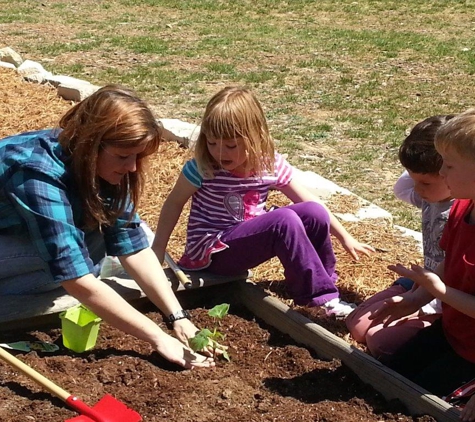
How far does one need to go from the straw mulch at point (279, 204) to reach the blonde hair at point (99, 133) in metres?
1.22

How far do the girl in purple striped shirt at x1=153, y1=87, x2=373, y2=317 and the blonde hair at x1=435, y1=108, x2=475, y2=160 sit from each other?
1033 millimetres

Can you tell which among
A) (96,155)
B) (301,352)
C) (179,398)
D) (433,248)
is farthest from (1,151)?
(433,248)

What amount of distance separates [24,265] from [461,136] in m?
1.89

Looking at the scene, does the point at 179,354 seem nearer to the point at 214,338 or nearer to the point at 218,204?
the point at 214,338

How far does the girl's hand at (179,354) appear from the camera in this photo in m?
3.36

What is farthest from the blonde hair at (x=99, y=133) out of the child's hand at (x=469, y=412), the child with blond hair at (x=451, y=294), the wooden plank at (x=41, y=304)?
the child's hand at (x=469, y=412)

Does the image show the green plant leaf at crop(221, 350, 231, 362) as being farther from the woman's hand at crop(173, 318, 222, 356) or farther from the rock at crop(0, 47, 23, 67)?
the rock at crop(0, 47, 23, 67)

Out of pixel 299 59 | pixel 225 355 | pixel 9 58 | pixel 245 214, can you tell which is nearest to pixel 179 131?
pixel 245 214

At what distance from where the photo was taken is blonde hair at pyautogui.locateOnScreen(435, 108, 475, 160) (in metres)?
3.00

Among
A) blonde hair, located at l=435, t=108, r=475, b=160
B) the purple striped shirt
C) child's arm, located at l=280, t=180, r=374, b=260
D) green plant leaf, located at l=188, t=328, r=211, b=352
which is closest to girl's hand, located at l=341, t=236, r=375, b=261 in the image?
child's arm, located at l=280, t=180, r=374, b=260

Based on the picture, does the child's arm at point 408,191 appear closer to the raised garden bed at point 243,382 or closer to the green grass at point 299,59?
the raised garden bed at point 243,382

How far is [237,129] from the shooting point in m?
3.87

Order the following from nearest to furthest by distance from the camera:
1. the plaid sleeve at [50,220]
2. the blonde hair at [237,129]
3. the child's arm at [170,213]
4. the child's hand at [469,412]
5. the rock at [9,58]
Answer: the child's hand at [469,412]
the plaid sleeve at [50,220]
the blonde hair at [237,129]
the child's arm at [170,213]
the rock at [9,58]

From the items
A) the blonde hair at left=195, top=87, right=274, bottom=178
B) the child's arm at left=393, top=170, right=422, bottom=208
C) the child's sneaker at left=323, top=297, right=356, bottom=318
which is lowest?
the child's sneaker at left=323, top=297, right=356, bottom=318
